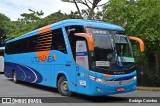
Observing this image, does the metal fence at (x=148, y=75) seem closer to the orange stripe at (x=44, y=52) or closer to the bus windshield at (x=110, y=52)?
the orange stripe at (x=44, y=52)

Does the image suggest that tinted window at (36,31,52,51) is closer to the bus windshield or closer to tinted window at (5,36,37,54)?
tinted window at (5,36,37,54)

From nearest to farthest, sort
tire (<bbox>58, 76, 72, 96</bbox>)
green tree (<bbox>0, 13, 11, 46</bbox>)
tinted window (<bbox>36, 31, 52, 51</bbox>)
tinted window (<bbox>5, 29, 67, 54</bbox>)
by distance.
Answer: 1. tire (<bbox>58, 76, 72, 96</bbox>)
2. tinted window (<bbox>5, 29, 67, 54</bbox>)
3. tinted window (<bbox>36, 31, 52, 51</bbox>)
4. green tree (<bbox>0, 13, 11, 46</bbox>)

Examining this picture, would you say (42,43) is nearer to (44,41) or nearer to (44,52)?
(44,41)

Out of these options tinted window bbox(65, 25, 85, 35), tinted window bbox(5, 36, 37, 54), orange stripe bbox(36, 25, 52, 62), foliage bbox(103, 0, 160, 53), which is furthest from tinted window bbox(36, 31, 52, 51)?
foliage bbox(103, 0, 160, 53)

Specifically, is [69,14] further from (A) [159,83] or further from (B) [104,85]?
(B) [104,85]

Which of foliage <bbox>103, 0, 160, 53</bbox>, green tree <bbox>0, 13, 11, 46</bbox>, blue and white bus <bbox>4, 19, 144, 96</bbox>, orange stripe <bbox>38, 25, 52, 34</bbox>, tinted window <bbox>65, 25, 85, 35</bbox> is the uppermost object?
green tree <bbox>0, 13, 11, 46</bbox>

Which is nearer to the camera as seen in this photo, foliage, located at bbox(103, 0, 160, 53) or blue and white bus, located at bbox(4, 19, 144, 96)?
blue and white bus, located at bbox(4, 19, 144, 96)

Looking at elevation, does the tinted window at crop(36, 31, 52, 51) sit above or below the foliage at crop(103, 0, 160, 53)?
below

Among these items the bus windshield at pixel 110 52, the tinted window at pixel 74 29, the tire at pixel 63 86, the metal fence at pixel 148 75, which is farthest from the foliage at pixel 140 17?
the tire at pixel 63 86

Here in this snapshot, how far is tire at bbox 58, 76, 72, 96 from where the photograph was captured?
13.6 metres

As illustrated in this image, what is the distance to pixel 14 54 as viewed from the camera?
2114 cm

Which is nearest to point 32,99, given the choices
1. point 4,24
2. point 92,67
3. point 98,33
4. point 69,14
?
point 92,67

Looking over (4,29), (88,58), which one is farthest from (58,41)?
(4,29)

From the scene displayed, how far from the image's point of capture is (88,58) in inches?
466
